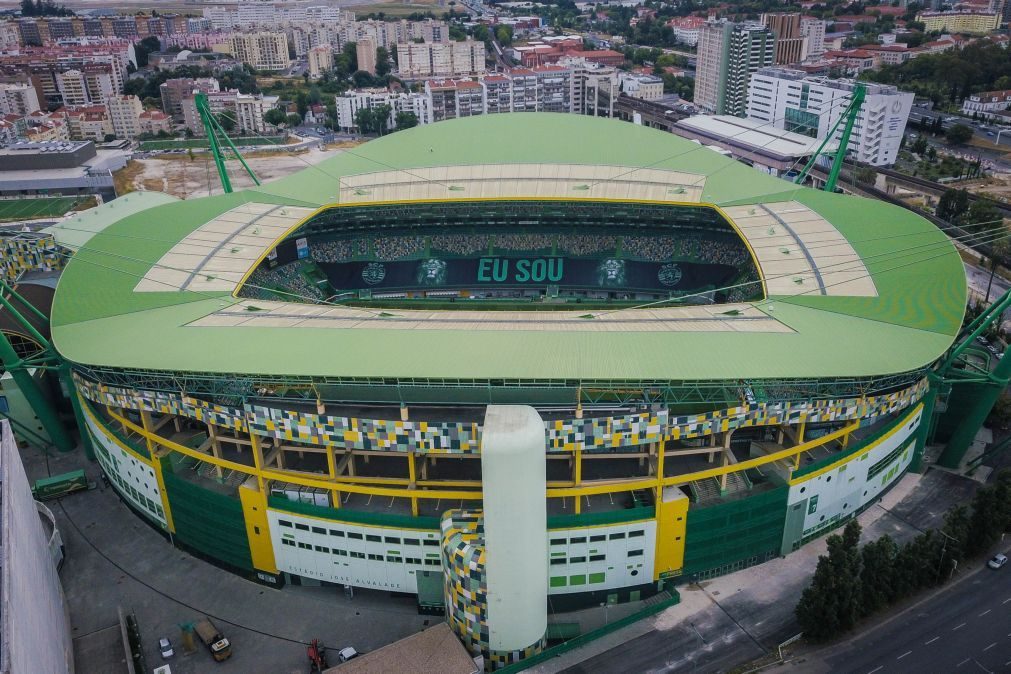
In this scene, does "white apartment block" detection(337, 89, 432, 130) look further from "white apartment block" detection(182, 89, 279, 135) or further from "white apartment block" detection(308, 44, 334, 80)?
"white apartment block" detection(308, 44, 334, 80)

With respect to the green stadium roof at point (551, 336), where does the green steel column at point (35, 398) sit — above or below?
below

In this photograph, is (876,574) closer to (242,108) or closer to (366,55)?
(242,108)

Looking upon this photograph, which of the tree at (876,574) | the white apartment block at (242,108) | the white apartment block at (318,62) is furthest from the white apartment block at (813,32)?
the tree at (876,574)

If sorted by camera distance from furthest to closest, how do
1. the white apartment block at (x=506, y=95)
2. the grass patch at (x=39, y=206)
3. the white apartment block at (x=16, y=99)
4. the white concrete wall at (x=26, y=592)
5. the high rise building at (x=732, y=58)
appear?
the white apartment block at (x=16, y=99)
the white apartment block at (x=506, y=95)
the high rise building at (x=732, y=58)
the grass patch at (x=39, y=206)
the white concrete wall at (x=26, y=592)

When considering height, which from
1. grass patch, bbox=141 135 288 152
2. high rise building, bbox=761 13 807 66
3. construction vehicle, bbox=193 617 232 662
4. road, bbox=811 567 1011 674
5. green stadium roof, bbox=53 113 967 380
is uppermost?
high rise building, bbox=761 13 807 66

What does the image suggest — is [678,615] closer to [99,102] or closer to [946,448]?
[946,448]

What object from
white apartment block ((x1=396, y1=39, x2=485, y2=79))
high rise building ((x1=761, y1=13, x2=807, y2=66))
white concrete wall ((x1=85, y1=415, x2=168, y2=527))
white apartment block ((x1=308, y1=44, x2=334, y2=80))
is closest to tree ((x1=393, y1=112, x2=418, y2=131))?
white apartment block ((x1=396, y1=39, x2=485, y2=79))

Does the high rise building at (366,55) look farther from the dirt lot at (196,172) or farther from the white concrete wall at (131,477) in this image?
the white concrete wall at (131,477)

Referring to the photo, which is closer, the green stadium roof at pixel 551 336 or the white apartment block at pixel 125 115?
the green stadium roof at pixel 551 336
